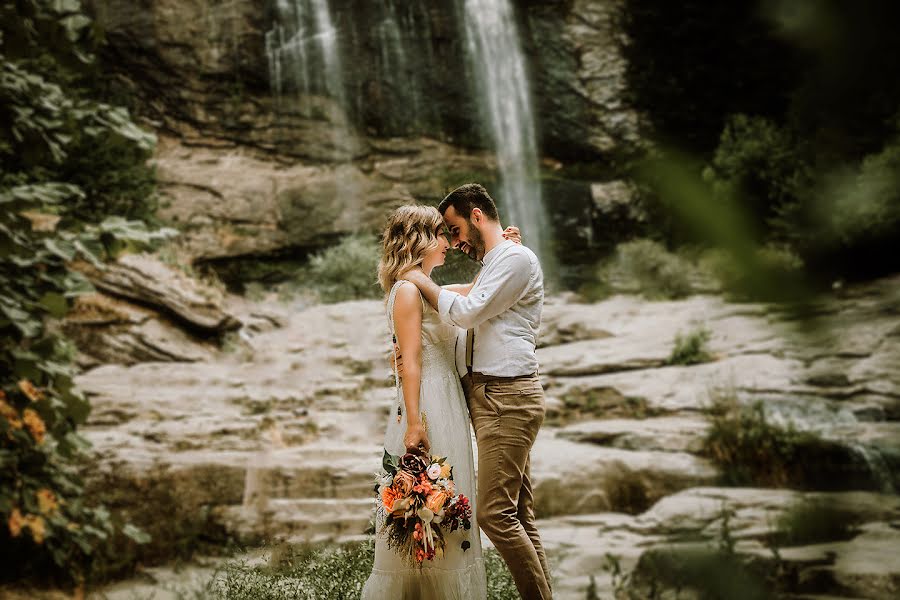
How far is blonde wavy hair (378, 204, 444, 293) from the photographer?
2695mm

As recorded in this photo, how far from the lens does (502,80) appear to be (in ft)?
48.2

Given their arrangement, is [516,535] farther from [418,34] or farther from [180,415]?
[418,34]

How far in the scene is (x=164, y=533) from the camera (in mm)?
5414

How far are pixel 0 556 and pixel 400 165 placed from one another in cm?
1146

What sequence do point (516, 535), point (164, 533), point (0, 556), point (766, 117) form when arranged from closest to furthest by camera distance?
point (766, 117) < point (516, 535) < point (0, 556) < point (164, 533)

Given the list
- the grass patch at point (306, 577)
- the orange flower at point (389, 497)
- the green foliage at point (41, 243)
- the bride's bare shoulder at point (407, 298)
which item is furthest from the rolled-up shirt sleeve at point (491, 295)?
the grass patch at point (306, 577)

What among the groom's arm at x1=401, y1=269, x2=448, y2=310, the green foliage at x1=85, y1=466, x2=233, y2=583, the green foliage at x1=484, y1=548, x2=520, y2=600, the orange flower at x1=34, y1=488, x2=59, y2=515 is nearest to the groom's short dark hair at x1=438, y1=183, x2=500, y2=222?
the groom's arm at x1=401, y1=269, x2=448, y2=310

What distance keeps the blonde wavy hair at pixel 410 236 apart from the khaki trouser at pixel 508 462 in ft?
1.64

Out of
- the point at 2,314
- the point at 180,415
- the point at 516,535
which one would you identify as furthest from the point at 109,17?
the point at 516,535

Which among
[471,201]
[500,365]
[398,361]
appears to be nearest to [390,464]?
[398,361]

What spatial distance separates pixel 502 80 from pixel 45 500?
12889 millimetres

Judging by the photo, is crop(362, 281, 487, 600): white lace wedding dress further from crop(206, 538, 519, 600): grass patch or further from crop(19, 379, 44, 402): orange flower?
crop(19, 379, 44, 402): orange flower

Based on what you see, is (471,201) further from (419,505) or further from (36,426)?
(36,426)

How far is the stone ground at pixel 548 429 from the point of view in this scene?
16.5 ft
